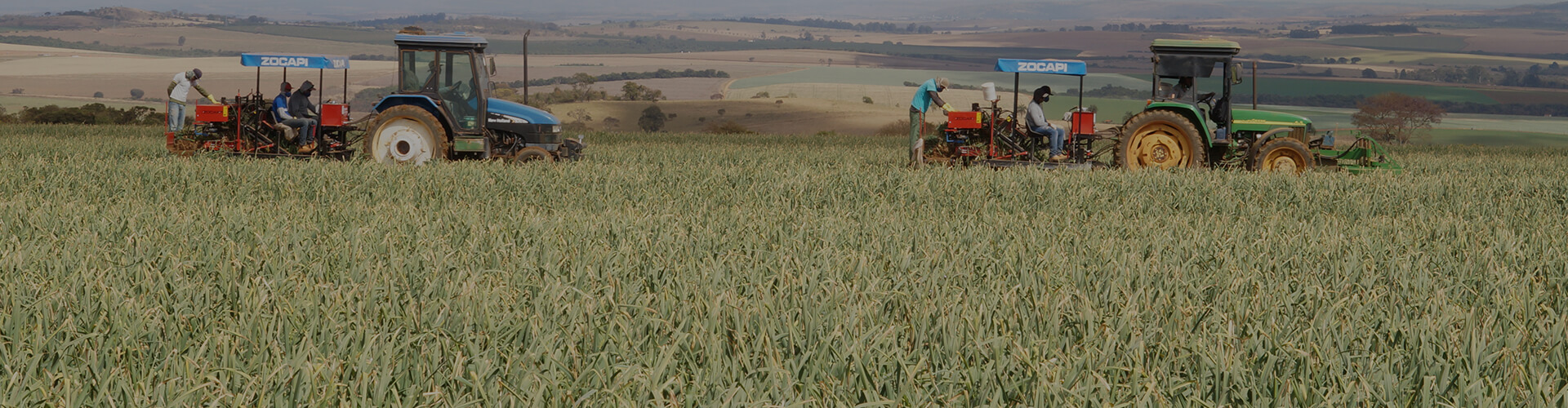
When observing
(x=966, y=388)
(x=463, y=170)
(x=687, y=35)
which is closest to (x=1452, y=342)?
(x=966, y=388)

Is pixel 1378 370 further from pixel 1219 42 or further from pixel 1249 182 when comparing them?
pixel 1219 42

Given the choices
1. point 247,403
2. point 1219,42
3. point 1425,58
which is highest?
point 1425,58

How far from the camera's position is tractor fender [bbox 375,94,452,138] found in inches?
491

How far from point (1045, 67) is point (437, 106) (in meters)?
6.59

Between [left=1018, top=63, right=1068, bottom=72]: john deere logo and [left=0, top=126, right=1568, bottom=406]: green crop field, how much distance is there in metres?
3.89

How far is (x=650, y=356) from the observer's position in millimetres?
3174

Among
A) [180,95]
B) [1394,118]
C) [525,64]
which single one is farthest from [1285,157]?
[1394,118]

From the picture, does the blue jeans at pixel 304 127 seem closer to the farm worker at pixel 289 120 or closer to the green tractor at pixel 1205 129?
the farm worker at pixel 289 120

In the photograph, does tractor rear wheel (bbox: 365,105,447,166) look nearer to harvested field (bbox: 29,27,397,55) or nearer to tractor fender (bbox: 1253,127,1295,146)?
tractor fender (bbox: 1253,127,1295,146)

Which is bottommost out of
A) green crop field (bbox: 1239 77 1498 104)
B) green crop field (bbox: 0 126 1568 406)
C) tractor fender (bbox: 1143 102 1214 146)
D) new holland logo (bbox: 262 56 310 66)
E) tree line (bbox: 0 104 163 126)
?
green crop field (bbox: 0 126 1568 406)

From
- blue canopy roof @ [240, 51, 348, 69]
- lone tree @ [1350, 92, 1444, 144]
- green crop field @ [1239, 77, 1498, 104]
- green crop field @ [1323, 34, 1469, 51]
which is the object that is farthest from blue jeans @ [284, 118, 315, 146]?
green crop field @ [1323, 34, 1469, 51]

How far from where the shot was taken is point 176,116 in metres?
13.5

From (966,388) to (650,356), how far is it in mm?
875

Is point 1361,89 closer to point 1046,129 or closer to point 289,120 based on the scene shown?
point 1046,129
